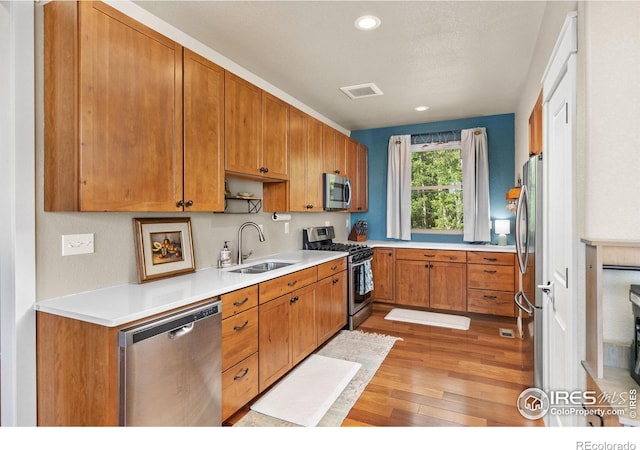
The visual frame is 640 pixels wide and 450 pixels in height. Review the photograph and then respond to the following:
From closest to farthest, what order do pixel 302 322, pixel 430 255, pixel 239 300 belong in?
1. pixel 239 300
2. pixel 302 322
3. pixel 430 255

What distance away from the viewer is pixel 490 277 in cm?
412

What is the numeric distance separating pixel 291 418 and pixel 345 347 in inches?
48.5

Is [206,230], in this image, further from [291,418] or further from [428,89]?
[428,89]

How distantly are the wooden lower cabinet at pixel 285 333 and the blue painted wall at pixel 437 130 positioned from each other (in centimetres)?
260

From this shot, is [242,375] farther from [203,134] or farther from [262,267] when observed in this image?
[203,134]

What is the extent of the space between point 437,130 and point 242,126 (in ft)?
10.8

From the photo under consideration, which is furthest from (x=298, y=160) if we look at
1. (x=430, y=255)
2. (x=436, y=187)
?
(x=436, y=187)

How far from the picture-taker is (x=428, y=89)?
3623 mm

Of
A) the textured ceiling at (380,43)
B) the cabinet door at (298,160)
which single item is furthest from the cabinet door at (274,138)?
the textured ceiling at (380,43)

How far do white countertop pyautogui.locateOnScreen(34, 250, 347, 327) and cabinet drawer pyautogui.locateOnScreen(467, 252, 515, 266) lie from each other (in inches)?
106

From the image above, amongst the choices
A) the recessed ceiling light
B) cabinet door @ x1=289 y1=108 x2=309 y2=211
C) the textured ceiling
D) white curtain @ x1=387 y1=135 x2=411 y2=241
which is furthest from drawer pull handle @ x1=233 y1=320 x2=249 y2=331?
white curtain @ x1=387 y1=135 x2=411 y2=241

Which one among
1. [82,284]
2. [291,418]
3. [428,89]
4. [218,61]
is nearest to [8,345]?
[82,284]

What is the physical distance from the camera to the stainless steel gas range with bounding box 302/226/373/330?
12.5ft

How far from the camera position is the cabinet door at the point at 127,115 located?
5.41ft
